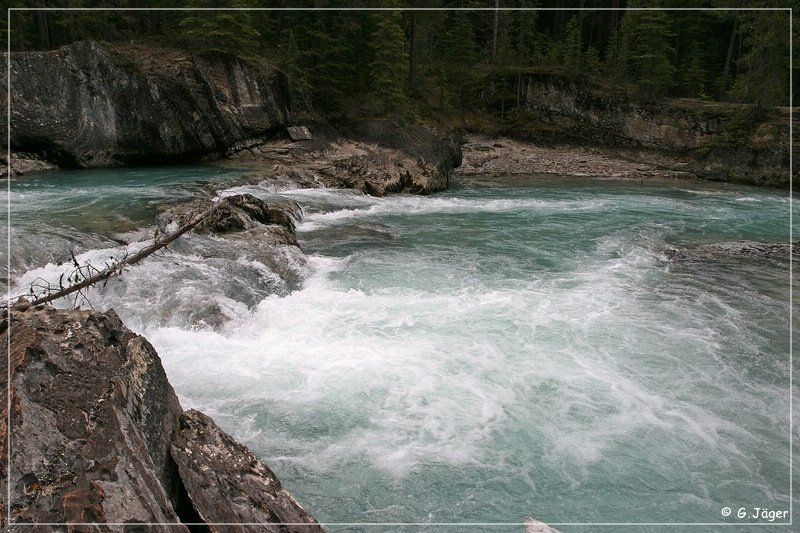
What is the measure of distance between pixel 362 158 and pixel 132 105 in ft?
33.2

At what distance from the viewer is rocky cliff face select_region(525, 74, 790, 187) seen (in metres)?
30.2

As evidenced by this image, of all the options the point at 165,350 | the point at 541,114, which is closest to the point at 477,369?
the point at 165,350

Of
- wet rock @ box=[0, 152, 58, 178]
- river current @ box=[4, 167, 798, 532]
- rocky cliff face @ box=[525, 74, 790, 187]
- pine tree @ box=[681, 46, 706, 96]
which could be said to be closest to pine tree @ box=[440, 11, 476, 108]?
rocky cliff face @ box=[525, 74, 790, 187]

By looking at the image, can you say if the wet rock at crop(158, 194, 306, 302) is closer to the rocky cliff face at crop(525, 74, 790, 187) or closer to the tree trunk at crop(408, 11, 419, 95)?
the tree trunk at crop(408, 11, 419, 95)

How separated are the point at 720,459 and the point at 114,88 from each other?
25109 millimetres

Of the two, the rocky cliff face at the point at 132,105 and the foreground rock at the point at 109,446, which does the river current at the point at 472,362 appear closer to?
the foreground rock at the point at 109,446

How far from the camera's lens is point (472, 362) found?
8.36m

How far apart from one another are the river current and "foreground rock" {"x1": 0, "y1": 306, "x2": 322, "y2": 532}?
1573mm

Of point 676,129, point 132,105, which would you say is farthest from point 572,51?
point 132,105

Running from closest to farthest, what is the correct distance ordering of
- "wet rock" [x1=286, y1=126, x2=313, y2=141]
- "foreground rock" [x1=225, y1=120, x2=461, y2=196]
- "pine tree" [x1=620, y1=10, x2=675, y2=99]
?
"foreground rock" [x1=225, y1=120, x2=461, y2=196]
"wet rock" [x1=286, y1=126, x2=313, y2=141]
"pine tree" [x1=620, y1=10, x2=675, y2=99]

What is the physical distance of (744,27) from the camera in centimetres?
3284

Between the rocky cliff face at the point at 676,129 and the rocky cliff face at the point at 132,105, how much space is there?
812 inches

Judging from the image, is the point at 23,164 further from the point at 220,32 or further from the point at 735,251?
the point at 735,251

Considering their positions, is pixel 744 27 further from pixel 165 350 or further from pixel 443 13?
pixel 165 350
